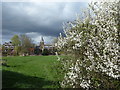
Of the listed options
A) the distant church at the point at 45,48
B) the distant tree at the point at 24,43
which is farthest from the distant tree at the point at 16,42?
the distant church at the point at 45,48

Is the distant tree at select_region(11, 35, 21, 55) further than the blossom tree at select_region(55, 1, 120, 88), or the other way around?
the distant tree at select_region(11, 35, 21, 55)

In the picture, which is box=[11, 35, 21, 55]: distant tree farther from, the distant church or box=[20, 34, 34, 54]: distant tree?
the distant church

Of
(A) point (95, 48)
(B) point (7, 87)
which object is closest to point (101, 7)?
(A) point (95, 48)

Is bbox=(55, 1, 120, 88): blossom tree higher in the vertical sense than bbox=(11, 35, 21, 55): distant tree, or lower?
lower

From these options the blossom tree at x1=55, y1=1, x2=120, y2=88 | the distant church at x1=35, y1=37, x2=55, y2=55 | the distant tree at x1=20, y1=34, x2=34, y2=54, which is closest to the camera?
the blossom tree at x1=55, y1=1, x2=120, y2=88

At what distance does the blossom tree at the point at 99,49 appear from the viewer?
510 centimetres

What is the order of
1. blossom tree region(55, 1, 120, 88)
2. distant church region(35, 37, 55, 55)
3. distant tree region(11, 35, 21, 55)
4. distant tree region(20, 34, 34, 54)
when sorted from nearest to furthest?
blossom tree region(55, 1, 120, 88)
distant church region(35, 37, 55, 55)
distant tree region(11, 35, 21, 55)
distant tree region(20, 34, 34, 54)

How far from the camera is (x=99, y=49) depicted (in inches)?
217

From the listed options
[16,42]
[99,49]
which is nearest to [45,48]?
[16,42]

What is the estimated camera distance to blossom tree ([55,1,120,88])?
510 centimetres

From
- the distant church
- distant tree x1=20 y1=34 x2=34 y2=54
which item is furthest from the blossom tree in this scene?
distant tree x1=20 y1=34 x2=34 y2=54

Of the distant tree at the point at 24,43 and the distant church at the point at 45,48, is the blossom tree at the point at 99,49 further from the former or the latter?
the distant tree at the point at 24,43

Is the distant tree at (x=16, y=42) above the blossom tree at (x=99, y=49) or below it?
above

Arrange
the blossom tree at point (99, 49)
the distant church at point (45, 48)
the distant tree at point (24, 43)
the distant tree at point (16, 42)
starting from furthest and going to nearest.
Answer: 1. the distant tree at point (24, 43)
2. the distant tree at point (16, 42)
3. the distant church at point (45, 48)
4. the blossom tree at point (99, 49)
